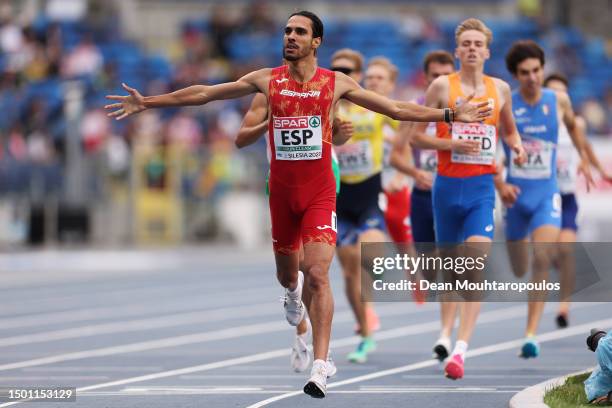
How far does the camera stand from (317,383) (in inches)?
363

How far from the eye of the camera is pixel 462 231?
1201 cm

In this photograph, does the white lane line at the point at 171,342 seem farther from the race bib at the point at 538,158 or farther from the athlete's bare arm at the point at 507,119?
the athlete's bare arm at the point at 507,119

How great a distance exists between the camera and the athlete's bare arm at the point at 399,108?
394 inches

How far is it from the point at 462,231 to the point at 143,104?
3.22m

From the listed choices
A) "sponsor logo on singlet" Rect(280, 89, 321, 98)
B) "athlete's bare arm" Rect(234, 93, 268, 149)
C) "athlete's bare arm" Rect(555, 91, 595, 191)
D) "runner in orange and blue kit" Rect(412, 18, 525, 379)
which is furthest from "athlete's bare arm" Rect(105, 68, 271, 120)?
"athlete's bare arm" Rect(555, 91, 595, 191)

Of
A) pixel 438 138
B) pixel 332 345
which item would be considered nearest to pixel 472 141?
pixel 438 138

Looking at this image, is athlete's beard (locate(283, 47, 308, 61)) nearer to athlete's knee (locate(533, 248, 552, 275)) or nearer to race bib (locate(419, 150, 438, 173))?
athlete's knee (locate(533, 248, 552, 275))

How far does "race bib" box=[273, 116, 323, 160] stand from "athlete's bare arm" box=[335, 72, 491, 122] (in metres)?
0.29

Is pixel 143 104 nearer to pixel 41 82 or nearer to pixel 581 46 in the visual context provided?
pixel 41 82

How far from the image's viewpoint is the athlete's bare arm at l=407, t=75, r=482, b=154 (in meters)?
11.6

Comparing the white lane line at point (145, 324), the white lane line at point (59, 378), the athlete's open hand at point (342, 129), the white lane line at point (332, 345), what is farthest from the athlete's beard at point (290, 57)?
the white lane line at point (145, 324)

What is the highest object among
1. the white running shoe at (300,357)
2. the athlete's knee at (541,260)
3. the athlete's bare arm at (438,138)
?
the athlete's bare arm at (438,138)

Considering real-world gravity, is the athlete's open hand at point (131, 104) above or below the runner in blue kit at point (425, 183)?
above

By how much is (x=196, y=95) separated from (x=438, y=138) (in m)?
2.57
